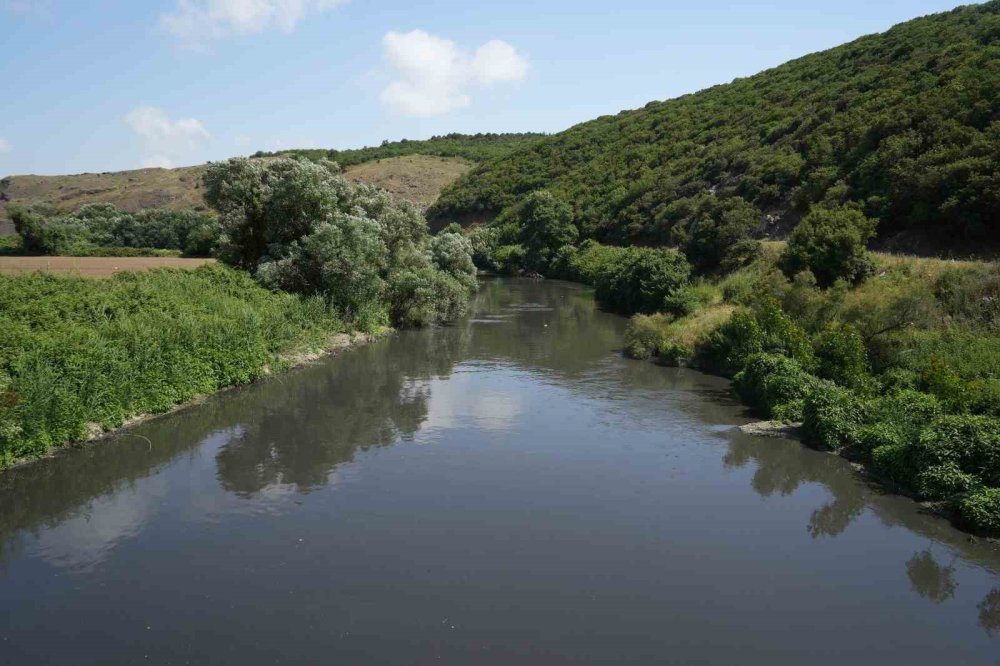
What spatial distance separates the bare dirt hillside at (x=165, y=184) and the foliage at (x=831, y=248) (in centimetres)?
8639

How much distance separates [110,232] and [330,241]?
45397mm

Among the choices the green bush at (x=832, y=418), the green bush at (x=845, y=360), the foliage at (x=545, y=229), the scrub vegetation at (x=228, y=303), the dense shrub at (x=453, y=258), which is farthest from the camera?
the foliage at (x=545, y=229)

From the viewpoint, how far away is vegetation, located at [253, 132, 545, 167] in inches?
5763

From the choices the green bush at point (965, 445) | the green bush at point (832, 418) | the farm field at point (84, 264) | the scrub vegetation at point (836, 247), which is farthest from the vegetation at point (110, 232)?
the green bush at point (965, 445)

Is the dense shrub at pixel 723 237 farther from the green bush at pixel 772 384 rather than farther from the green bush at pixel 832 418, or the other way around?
the green bush at pixel 832 418

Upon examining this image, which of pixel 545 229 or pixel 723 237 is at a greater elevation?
pixel 545 229

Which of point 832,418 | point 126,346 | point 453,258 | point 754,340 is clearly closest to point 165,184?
point 453,258

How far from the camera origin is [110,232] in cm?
7169

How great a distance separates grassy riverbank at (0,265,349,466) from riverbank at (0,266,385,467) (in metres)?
0.03

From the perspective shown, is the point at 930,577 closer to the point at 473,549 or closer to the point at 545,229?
the point at 473,549

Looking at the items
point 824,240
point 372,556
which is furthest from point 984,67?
point 372,556

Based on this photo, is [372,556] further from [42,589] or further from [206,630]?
[42,589]

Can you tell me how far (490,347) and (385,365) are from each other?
7.17 m

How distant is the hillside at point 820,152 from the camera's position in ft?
121
